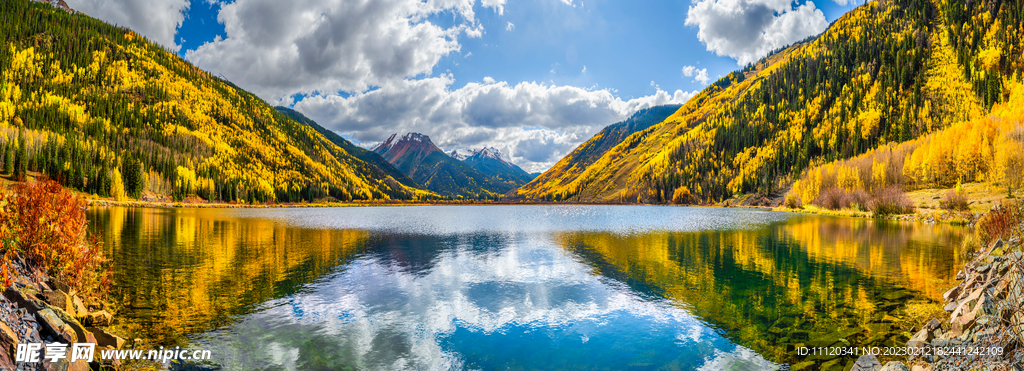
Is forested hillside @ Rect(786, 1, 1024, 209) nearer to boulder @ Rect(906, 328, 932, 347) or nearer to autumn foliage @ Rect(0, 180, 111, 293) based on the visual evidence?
boulder @ Rect(906, 328, 932, 347)

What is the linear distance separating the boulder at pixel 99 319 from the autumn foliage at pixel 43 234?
3237 mm

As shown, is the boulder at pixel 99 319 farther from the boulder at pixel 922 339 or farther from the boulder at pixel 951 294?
the boulder at pixel 951 294

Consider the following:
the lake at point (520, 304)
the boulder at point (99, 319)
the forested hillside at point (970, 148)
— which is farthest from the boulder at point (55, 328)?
the forested hillside at point (970, 148)

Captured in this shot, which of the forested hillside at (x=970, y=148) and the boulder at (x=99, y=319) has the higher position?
the forested hillside at (x=970, y=148)

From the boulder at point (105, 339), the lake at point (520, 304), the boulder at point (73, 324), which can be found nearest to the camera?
the boulder at point (73, 324)

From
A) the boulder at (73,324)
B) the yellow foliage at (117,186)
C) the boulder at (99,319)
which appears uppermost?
the yellow foliage at (117,186)

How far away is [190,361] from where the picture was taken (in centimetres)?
1209

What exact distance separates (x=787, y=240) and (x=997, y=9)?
23559 centimetres

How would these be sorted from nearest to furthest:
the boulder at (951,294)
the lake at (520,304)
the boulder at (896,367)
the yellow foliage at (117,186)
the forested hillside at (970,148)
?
the boulder at (896,367)
the lake at (520,304)
the boulder at (951,294)
the forested hillside at (970,148)
the yellow foliage at (117,186)

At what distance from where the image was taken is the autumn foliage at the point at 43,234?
15102mm

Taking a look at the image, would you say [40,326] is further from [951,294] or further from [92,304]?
[951,294]

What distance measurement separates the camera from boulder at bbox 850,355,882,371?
10.7 meters

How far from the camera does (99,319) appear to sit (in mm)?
14656

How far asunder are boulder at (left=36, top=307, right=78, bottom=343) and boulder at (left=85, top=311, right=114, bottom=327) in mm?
5077
